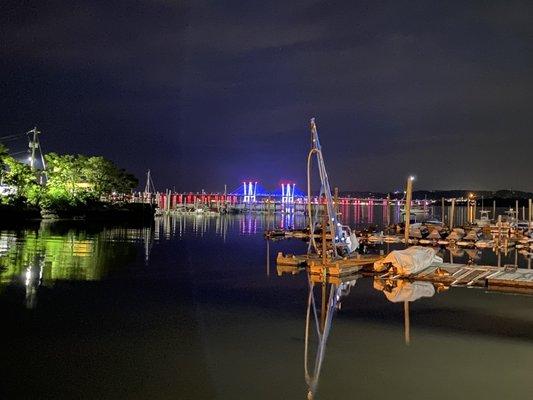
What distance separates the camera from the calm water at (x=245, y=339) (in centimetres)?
847

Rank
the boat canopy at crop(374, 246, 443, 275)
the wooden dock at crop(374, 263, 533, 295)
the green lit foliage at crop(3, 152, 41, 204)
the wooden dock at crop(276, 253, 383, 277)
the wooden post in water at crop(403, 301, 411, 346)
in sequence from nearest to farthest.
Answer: the wooden post in water at crop(403, 301, 411, 346) < the wooden dock at crop(374, 263, 533, 295) < the boat canopy at crop(374, 246, 443, 275) < the wooden dock at crop(276, 253, 383, 277) < the green lit foliage at crop(3, 152, 41, 204)

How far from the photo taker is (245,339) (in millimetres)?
11266

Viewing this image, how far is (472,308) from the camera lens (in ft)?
49.0

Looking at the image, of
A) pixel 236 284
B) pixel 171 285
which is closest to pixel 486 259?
pixel 236 284

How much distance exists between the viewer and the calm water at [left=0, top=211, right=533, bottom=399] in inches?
333

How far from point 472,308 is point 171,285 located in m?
8.32

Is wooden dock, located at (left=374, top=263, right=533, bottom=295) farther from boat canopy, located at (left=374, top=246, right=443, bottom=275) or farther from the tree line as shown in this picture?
the tree line

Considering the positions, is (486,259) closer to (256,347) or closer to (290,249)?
Result: (290,249)

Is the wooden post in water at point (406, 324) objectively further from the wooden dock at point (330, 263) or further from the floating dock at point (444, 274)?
the wooden dock at point (330, 263)

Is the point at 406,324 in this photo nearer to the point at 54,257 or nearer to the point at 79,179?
the point at 54,257

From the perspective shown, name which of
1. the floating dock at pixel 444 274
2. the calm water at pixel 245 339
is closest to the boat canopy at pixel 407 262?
the floating dock at pixel 444 274

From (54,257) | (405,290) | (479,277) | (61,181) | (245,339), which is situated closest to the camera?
(245,339)

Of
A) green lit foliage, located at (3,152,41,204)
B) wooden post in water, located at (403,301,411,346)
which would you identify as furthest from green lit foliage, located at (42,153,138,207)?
wooden post in water, located at (403,301,411,346)

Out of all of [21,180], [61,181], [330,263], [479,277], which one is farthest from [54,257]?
[61,181]
